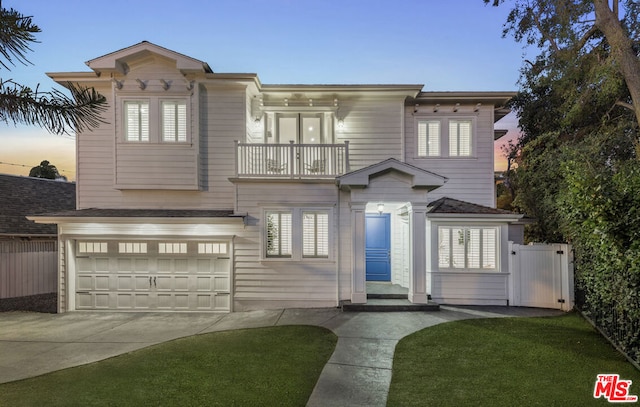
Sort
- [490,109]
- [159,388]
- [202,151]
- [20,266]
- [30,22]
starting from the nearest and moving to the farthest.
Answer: [30,22] < [159,388] < [202,151] < [490,109] < [20,266]

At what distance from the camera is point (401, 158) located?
11.4 metres

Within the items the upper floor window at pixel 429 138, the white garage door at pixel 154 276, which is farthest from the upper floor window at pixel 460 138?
the white garage door at pixel 154 276

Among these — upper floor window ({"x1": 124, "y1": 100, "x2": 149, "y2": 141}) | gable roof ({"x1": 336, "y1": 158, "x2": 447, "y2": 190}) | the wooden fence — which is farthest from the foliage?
the wooden fence

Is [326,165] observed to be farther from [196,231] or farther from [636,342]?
[636,342]

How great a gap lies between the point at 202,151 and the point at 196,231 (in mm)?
2640

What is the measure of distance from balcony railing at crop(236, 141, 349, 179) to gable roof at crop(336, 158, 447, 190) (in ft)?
2.67

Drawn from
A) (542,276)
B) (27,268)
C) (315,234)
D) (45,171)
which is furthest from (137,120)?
(45,171)

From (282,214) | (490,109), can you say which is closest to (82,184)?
(282,214)

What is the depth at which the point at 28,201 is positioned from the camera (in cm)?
1538

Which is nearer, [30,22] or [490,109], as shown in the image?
[30,22]

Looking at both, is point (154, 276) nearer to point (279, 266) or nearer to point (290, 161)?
point (279, 266)

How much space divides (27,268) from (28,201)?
14.2 ft

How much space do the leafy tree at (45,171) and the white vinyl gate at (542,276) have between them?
1344 inches

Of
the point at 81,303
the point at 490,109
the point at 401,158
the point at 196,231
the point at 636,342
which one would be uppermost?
the point at 490,109
